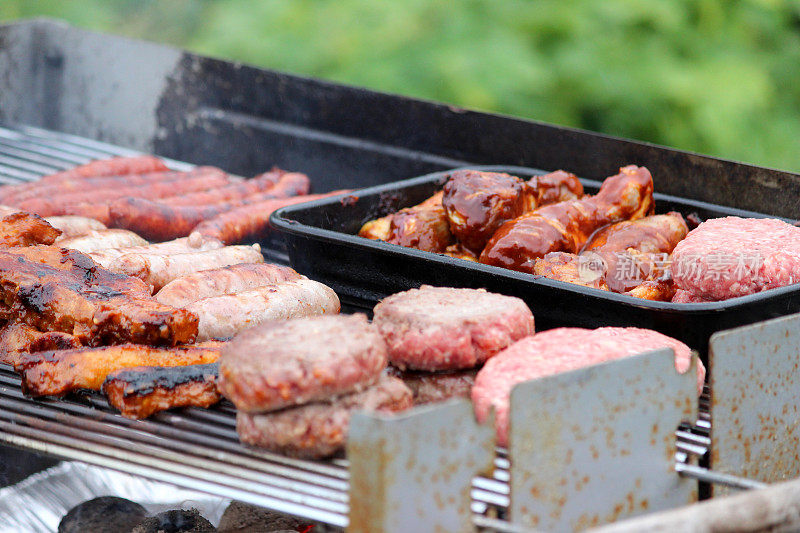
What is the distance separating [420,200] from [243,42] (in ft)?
13.3

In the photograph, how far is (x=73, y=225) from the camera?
3.52 m

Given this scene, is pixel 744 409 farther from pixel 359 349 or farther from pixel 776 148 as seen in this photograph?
pixel 776 148

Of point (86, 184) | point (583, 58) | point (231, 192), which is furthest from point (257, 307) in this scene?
point (583, 58)

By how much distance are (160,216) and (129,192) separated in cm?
40

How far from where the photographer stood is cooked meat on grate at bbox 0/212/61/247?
3.00 metres

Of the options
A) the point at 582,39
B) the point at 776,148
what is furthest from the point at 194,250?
the point at 776,148

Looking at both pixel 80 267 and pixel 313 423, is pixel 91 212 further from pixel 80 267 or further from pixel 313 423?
pixel 313 423

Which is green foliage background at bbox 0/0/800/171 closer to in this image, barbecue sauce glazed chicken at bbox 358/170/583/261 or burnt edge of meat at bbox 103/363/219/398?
barbecue sauce glazed chicken at bbox 358/170/583/261

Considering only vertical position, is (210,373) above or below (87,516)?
above

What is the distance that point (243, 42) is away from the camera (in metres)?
7.16

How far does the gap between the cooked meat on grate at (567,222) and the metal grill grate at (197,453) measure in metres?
0.74

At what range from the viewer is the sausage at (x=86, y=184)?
3.81 m

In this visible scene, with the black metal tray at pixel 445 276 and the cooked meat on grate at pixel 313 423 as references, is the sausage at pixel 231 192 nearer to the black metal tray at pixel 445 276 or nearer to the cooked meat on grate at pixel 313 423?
the black metal tray at pixel 445 276

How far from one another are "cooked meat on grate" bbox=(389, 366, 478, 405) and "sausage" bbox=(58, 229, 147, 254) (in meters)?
1.35
